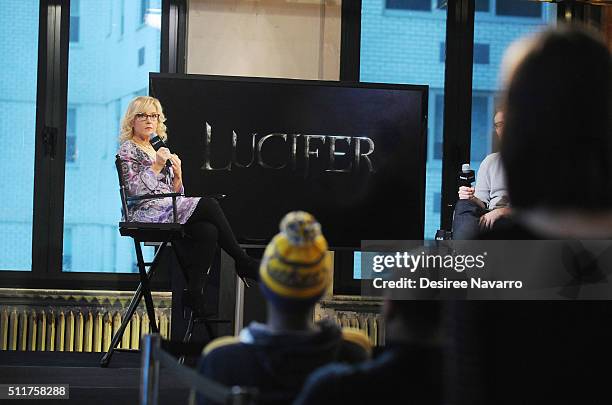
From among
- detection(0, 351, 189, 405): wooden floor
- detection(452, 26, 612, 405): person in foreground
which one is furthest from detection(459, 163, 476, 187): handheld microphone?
detection(452, 26, 612, 405): person in foreground

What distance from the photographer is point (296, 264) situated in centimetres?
169

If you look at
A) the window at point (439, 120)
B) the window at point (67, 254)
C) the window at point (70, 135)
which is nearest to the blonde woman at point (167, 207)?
the window at point (70, 135)

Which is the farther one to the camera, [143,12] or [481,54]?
[481,54]

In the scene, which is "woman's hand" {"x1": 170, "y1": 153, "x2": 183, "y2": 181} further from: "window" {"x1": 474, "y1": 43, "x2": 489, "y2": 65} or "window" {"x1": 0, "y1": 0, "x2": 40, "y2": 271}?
"window" {"x1": 474, "y1": 43, "x2": 489, "y2": 65}

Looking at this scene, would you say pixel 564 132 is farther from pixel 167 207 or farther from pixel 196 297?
pixel 167 207

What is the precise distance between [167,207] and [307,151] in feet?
4.00

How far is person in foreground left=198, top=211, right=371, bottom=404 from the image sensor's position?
65.2 inches

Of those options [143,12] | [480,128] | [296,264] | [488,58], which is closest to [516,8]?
[488,58]

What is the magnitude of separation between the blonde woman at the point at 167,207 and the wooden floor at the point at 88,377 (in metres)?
0.59

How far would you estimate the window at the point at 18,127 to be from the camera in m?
6.26

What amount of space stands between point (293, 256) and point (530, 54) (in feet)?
2.51

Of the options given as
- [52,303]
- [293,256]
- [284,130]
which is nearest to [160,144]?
[284,130]

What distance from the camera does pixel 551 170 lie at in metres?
0.99

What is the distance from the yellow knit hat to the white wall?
4.82m
